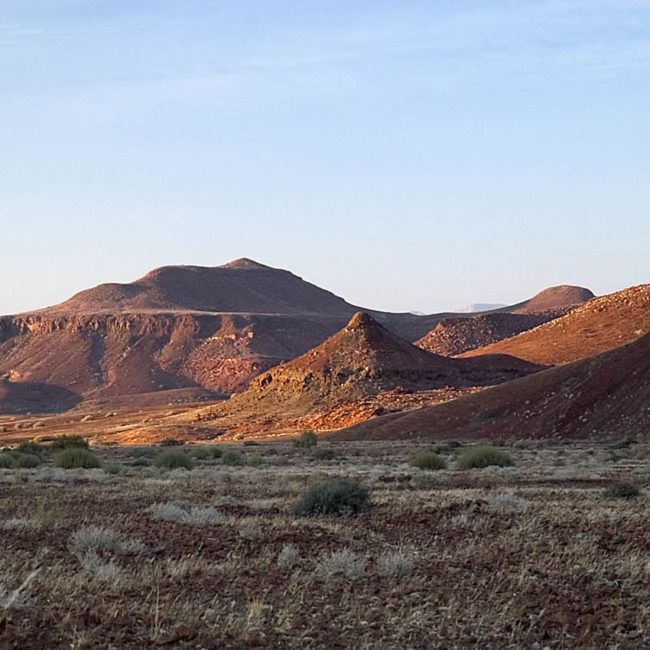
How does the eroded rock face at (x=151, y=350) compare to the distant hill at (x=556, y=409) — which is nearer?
the distant hill at (x=556, y=409)

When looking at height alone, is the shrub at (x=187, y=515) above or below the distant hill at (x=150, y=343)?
below

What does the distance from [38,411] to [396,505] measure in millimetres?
120181

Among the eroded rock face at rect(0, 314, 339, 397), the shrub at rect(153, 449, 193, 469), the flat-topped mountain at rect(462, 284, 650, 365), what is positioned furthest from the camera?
the eroded rock face at rect(0, 314, 339, 397)

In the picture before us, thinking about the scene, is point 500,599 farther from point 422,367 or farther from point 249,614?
point 422,367

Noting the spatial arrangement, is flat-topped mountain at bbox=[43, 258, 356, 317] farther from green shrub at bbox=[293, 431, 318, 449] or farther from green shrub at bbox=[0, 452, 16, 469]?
green shrub at bbox=[0, 452, 16, 469]

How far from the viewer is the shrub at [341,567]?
33.7 ft

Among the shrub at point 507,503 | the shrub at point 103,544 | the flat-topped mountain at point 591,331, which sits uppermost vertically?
the flat-topped mountain at point 591,331

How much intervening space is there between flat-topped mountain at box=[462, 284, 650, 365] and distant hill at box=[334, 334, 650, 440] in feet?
92.9

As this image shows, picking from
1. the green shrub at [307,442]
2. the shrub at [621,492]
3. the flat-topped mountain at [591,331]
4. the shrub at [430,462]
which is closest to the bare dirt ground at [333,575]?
the shrub at [621,492]

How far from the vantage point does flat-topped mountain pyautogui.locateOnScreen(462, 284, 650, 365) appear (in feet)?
298

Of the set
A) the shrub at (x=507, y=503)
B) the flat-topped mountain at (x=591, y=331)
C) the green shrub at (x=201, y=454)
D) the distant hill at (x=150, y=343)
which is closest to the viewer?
the shrub at (x=507, y=503)

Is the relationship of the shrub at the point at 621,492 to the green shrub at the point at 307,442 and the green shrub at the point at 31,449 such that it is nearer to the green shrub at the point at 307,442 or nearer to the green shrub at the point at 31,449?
the green shrub at the point at 31,449

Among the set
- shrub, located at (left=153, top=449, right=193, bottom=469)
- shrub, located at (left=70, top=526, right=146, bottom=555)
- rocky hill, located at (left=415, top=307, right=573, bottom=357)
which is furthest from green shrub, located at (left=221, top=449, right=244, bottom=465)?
rocky hill, located at (left=415, top=307, right=573, bottom=357)

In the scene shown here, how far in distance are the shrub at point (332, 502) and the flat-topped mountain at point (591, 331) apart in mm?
75308
